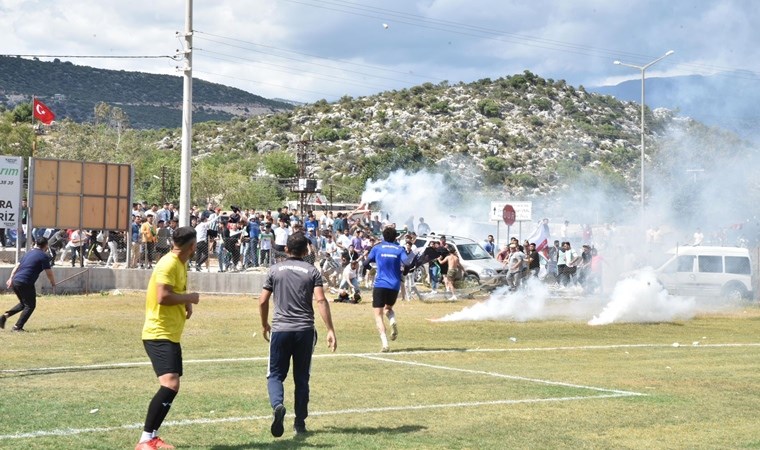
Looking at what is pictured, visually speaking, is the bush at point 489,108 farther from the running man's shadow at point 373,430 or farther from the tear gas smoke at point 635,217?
the running man's shadow at point 373,430

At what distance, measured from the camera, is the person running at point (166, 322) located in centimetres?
848

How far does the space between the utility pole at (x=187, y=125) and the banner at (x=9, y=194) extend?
449 cm

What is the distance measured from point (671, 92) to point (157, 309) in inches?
1551

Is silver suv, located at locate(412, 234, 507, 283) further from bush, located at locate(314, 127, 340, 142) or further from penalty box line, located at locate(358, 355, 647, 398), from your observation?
bush, located at locate(314, 127, 340, 142)

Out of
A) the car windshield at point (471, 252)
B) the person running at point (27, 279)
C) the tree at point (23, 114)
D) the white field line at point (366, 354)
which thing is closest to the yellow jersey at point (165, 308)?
the white field line at point (366, 354)

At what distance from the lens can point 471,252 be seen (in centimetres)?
3500

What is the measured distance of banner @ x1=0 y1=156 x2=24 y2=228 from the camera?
28.5 meters

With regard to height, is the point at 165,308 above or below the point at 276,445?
above

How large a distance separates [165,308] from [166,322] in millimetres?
119

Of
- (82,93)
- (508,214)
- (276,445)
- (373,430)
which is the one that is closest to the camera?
(276,445)

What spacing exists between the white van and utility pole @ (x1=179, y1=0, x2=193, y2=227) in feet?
50.1

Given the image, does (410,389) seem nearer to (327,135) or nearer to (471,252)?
(471,252)

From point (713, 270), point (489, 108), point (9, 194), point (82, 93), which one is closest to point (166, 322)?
point (9, 194)

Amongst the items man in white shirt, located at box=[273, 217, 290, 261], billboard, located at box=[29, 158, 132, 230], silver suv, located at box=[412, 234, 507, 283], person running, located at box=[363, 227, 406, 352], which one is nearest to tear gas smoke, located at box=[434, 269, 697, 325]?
silver suv, located at box=[412, 234, 507, 283]
